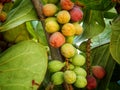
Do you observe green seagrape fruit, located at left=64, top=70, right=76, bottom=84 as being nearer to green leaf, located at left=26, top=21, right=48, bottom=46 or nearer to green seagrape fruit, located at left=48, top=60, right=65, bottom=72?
green seagrape fruit, located at left=48, top=60, right=65, bottom=72

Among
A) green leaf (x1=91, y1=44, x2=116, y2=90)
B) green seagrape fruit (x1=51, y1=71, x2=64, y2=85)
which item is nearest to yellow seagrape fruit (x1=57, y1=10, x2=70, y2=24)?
green seagrape fruit (x1=51, y1=71, x2=64, y2=85)

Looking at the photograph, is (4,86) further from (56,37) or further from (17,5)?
(17,5)

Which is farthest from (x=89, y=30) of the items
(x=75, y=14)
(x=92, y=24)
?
(x=75, y=14)

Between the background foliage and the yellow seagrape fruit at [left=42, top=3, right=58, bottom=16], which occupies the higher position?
the yellow seagrape fruit at [left=42, top=3, right=58, bottom=16]

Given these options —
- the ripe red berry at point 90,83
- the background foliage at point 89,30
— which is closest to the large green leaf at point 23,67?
the background foliage at point 89,30

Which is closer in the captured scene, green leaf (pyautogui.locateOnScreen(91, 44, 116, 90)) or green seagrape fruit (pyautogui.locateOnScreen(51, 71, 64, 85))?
green seagrape fruit (pyautogui.locateOnScreen(51, 71, 64, 85))

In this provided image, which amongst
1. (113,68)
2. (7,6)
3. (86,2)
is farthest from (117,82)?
(7,6)
